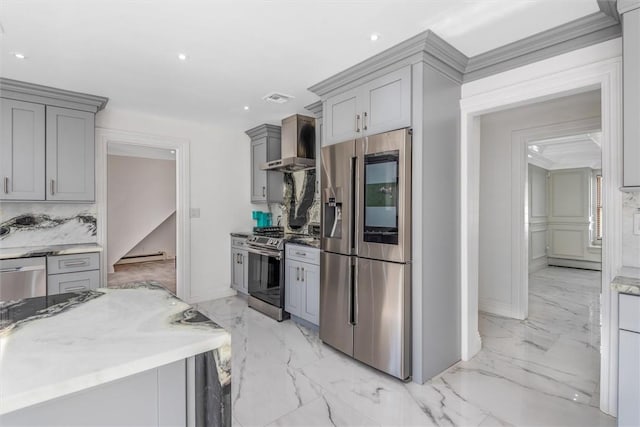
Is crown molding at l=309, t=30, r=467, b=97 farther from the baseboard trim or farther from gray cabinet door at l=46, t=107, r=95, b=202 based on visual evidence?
the baseboard trim

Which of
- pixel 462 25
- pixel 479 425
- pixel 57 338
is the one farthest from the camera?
pixel 462 25

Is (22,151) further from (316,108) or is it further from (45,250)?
(316,108)

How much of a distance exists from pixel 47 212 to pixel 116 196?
3.49m

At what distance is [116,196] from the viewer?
6.71 metres

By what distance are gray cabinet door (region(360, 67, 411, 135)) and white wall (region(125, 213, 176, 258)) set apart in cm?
626

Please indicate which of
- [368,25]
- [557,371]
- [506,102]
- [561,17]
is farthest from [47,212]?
[557,371]

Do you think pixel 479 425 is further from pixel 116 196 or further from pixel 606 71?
pixel 116 196

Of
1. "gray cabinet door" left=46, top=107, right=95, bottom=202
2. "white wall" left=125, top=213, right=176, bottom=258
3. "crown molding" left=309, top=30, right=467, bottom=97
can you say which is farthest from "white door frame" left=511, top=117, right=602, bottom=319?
"white wall" left=125, top=213, right=176, bottom=258

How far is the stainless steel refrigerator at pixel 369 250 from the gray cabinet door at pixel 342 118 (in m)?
0.12

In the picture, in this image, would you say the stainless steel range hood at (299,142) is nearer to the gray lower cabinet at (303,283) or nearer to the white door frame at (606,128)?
the gray lower cabinet at (303,283)

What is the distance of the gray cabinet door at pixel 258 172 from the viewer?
4574mm

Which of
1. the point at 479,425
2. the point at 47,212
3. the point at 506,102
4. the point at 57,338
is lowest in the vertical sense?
the point at 479,425

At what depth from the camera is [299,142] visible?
12.6 feet

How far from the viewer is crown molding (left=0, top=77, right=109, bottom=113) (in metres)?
2.98
